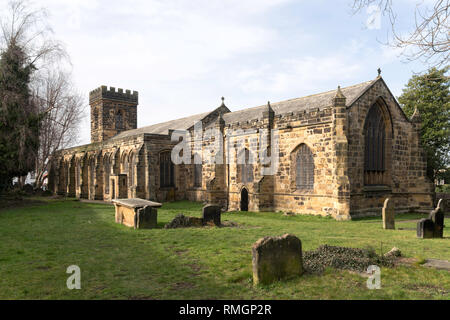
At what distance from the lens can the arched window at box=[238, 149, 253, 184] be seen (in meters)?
23.1

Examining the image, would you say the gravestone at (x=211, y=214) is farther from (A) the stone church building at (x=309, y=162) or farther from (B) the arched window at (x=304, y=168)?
(B) the arched window at (x=304, y=168)

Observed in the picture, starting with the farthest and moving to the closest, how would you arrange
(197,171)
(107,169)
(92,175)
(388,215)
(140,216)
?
(92,175) < (107,169) < (197,171) < (388,215) < (140,216)

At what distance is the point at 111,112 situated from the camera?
42.8 metres

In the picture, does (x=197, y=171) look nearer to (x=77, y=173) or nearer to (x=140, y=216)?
(x=140, y=216)

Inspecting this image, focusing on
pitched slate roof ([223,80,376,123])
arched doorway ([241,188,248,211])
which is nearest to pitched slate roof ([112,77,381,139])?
pitched slate roof ([223,80,376,123])

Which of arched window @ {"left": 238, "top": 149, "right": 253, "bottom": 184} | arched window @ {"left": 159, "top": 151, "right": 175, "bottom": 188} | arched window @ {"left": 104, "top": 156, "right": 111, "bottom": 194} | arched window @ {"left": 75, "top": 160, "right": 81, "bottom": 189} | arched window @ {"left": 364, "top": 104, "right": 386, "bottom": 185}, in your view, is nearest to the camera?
arched window @ {"left": 364, "top": 104, "right": 386, "bottom": 185}

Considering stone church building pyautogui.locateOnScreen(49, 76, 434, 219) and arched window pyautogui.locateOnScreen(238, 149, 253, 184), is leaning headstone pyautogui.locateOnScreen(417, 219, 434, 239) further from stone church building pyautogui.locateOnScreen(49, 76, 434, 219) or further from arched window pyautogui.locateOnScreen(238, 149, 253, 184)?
arched window pyautogui.locateOnScreen(238, 149, 253, 184)

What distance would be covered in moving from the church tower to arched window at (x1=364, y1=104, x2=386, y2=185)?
32746 millimetres

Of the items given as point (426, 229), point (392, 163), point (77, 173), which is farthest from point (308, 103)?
point (77, 173)

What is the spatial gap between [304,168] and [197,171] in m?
11.7

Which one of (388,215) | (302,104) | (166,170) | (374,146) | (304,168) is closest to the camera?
(388,215)
